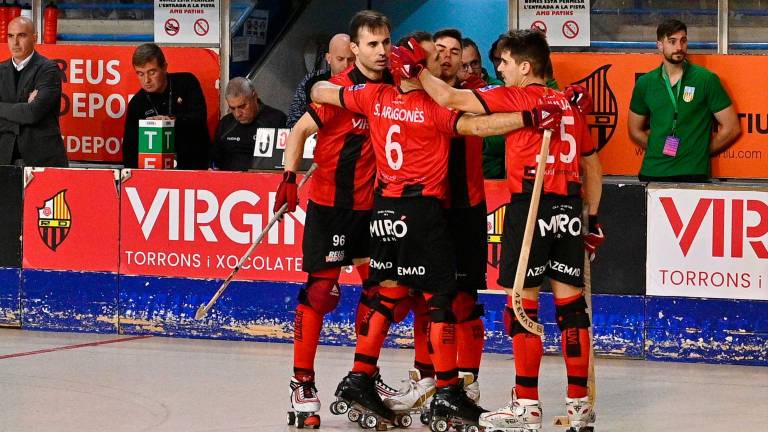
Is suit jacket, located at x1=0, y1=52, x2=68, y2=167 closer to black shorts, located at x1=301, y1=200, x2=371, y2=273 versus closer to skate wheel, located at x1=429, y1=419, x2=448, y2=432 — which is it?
black shorts, located at x1=301, y1=200, x2=371, y2=273

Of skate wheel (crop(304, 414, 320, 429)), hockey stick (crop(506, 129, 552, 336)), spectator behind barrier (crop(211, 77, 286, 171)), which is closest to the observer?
hockey stick (crop(506, 129, 552, 336))

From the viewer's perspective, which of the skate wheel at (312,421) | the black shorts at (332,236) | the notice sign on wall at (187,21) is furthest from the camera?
the notice sign on wall at (187,21)

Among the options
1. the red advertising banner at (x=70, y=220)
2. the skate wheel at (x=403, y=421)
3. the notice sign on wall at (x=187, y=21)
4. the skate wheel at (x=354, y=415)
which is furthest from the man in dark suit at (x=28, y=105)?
the skate wheel at (x=403, y=421)

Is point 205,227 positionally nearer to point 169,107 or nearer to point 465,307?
point 169,107

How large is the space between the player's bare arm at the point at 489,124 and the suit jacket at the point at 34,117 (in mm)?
4595

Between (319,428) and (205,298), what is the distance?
281 centimetres

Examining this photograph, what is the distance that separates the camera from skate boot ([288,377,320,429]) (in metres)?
7.48

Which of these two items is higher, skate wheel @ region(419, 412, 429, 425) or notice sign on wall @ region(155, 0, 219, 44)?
notice sign on wall @ region(155, 0, 219, 44)

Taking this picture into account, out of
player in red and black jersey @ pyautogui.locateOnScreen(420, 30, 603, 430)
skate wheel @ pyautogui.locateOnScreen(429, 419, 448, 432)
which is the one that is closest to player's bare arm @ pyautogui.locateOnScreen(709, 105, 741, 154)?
player in red and black jersey @ pyautogui.locateOnScreen(420, 30, 603, 430)

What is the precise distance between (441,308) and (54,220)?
4181 mm

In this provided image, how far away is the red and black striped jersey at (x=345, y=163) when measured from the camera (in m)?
7.71

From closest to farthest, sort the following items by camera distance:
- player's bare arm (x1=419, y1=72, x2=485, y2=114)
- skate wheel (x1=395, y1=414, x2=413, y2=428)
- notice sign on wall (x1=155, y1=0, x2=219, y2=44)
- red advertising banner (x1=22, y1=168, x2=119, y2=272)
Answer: player's bare arm (x1=419, y1=72, x2=485, y2=114) < skate wheel (x1=395, y1=414, x2=413, y2=428) < red advertising banner (x1=22, y1=168, x2=119, y2=272) < notice sign on wall (x1=155, y1=0, x2=219, y2=44)

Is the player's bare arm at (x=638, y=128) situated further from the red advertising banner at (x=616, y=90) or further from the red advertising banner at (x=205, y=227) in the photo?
the red advertising banner at (x=205, y=227)

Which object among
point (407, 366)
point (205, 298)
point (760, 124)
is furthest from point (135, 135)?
point (760, 124)
